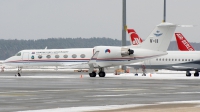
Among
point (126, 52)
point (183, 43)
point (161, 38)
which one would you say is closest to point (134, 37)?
point (183, 43)

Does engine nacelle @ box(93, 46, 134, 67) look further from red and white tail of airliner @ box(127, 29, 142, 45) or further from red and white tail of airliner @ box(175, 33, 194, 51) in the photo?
red and white tail of airliner @ box(175, 33, 194, 51)

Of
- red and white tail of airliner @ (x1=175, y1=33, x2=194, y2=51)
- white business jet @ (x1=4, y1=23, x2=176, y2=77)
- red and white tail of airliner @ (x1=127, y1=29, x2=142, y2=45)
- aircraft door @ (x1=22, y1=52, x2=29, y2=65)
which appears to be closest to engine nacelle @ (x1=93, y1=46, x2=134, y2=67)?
white business jet @ (x1=4, y1=23, x2=176, y2=77)

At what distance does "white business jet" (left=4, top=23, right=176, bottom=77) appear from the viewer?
61.8 m

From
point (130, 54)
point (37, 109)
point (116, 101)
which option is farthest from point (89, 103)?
point (130, 54)

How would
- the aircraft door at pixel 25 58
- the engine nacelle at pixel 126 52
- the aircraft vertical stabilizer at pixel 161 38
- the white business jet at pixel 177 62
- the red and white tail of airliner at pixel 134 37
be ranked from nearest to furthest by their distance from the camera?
the engine nacelle at pixel 126 52
the aircraft vertical stabilizer at pixel 161 38
the aircraft door at pixel 25 58
the white business jet at pixel 177 62
the red and white tail of airliner at pixel 134 37

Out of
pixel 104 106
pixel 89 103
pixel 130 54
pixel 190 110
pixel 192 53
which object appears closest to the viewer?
pixel 190 110

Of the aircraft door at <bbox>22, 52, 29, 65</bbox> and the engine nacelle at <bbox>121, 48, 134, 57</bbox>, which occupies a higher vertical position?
the engine nacelle at <bbox>121, 48, 134, 57</bbox>

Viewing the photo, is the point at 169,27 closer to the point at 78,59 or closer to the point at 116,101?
the point at 78,59

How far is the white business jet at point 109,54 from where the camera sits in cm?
6184

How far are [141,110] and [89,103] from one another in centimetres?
434

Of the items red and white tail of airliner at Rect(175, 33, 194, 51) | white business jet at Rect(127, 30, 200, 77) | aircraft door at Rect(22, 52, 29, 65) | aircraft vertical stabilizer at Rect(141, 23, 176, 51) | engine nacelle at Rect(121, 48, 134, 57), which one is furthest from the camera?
red and white tail of airliner at Rect(175, 33, 194, 51)

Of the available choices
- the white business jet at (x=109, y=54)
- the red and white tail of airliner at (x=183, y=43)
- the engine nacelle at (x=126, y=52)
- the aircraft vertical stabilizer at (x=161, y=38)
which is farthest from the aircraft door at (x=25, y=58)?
the red and white tail of airliner at (x=183, y=43)

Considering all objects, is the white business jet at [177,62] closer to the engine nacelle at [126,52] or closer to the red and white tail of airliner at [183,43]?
the engine nacelle at [126,52]

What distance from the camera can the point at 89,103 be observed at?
24.8 meters
